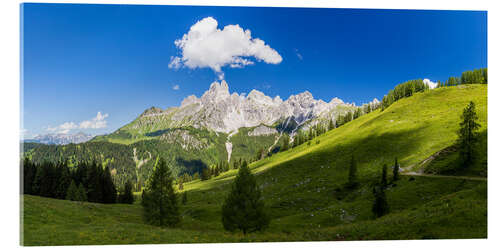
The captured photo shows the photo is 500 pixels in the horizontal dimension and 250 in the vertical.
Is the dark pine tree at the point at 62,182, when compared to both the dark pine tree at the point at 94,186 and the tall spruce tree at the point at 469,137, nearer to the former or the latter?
the dark pine tree at the point at 94,186

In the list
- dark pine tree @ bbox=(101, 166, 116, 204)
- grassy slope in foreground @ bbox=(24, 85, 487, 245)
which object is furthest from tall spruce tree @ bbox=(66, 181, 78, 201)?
dark pine tree @ bbox=(101, 166, 116, 204)

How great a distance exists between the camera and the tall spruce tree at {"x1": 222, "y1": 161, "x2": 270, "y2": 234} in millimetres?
16578

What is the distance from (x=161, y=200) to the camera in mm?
20328

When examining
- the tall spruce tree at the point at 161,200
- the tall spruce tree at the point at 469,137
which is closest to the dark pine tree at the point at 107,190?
the tall spruce tree at the point at 161,200

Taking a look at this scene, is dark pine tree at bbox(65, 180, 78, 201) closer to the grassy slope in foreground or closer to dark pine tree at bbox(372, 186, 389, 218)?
the grassy slope in foreground

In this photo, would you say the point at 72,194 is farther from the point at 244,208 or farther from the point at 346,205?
the point at 346,205

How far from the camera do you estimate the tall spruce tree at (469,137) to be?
80.6ft

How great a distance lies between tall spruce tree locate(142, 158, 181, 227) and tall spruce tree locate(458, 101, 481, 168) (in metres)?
32.2

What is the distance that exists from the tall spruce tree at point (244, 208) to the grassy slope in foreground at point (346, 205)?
0.96m

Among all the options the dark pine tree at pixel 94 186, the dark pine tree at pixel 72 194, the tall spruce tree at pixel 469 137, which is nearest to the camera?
the tall spruce tree at pixel 469 137

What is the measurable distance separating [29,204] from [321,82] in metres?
27.4

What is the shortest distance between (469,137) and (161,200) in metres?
35.5

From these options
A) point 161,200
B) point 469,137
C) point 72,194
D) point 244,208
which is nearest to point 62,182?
point 72,194

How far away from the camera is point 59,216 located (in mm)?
18828
